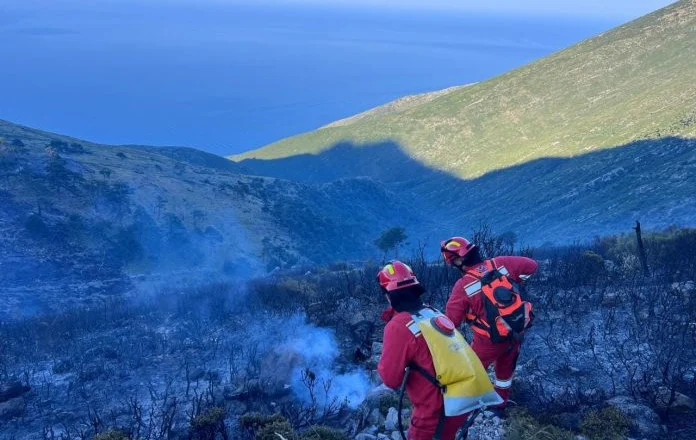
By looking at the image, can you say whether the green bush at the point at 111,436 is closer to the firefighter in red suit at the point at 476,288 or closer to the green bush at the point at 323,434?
the green bush at the point at 323,434

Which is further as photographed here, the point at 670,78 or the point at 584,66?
the point at 584,66

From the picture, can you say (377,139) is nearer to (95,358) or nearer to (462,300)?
(95,358)

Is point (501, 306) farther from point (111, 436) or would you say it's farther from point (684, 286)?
point (684, 286)

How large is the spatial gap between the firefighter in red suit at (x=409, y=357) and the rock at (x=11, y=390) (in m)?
8.34

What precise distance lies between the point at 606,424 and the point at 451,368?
11.9 ft

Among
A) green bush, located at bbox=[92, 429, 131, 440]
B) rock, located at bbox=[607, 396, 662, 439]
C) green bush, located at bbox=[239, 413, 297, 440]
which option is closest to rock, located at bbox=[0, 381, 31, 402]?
green bush, located at bbox=[92, 429, 131, 440]

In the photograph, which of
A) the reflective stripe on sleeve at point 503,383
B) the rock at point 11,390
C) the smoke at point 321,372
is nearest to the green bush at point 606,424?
the reflective stripe on sleeve at point 503,383

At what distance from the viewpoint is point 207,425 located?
7996mm

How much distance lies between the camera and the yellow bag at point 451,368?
467cm

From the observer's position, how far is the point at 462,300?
648cm

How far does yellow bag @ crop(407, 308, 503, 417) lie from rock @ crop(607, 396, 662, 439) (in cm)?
355

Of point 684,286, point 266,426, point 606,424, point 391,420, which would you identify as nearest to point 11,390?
point 266,426

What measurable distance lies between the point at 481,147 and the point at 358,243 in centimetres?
2392

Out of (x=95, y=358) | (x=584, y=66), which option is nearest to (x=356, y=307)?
(x=95, y=358)
